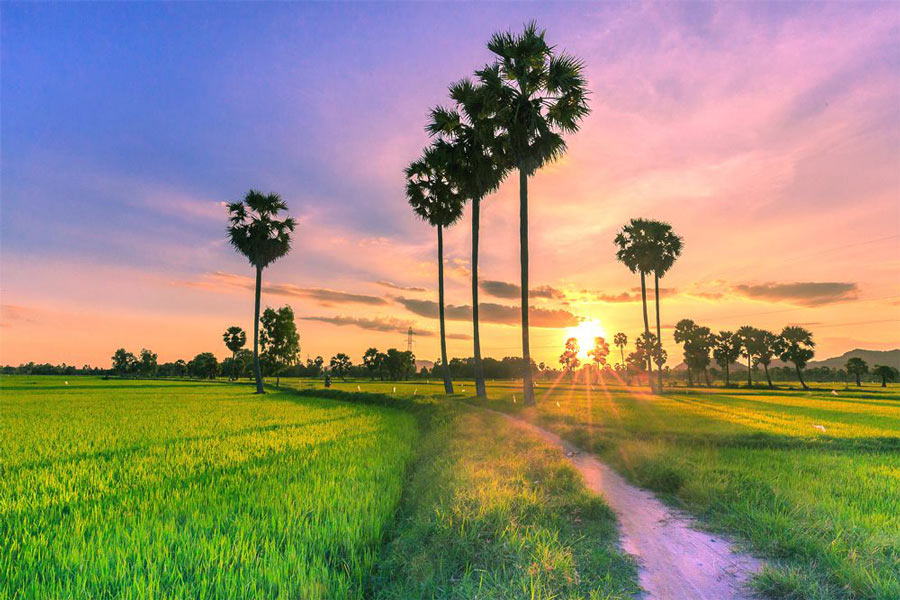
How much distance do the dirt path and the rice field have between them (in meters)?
3.16

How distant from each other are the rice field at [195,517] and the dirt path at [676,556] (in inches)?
125

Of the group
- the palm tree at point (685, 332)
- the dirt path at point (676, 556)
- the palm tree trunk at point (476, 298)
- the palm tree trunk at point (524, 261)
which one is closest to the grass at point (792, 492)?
the dirt path at point (676, 556)

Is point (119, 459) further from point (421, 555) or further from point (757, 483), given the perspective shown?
point (757, 483)

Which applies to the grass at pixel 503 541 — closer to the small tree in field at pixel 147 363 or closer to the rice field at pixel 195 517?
the rice field at pixel 195 517

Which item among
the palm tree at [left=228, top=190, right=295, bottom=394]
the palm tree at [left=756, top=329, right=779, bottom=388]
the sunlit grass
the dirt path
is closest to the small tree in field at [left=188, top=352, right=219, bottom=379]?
the palm tree at [left=228, top=190, right=295, bottom=394]

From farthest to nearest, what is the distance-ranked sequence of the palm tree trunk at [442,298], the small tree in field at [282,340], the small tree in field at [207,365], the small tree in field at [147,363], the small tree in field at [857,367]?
the small tree in field at [147,363] < the small tree in field at [207,365] < the small tree in field at [857,367] < the small tree in field at [282,340] < the palm tree trunk at [442,298]

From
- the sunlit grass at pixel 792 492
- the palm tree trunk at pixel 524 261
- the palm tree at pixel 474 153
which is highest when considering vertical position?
the palm tree at pixel 474 153

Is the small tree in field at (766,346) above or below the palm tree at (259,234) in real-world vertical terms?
below

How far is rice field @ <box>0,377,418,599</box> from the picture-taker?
3875 mm

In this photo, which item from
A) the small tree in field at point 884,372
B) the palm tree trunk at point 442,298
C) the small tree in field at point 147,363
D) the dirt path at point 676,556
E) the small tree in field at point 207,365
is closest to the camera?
the dirt path at point 676,556

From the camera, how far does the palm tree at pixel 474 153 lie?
23.2 m

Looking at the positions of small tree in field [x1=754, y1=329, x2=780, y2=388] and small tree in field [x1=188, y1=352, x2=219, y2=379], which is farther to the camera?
small tree in field [x1=188, y1=352, x2=219, y2=379]

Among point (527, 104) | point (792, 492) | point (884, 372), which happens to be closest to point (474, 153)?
point (527, 104)

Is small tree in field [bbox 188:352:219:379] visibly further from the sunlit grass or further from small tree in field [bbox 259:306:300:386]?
the sunlit grass
